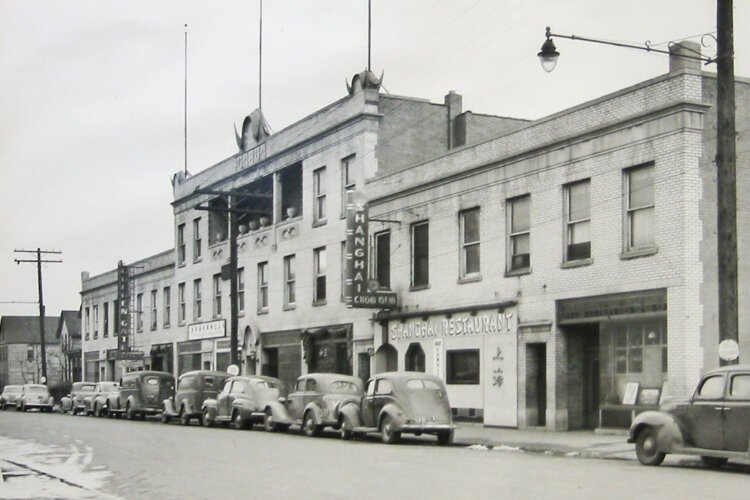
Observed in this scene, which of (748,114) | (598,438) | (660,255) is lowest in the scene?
Result: (598,438)

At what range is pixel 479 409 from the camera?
1192 inches

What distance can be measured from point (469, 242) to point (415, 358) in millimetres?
4863

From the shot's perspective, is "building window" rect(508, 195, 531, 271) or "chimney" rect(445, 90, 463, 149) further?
"chimney" rect(445, 90, 463, 149)

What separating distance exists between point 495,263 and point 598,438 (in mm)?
6887

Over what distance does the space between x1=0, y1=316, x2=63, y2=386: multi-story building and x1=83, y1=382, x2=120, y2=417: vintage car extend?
82175 millimetres

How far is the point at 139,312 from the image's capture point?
62.4 meters

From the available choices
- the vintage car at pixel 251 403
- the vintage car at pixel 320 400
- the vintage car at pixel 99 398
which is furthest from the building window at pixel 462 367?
the vintage car at pixel 99 398

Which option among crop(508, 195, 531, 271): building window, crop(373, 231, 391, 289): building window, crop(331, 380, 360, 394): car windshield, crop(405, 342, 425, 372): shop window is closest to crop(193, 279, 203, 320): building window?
crop(373, 231, 391, 289): building window

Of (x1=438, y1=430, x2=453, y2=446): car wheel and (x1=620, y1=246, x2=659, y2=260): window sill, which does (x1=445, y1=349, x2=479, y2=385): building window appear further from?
(x1=620, y1=246, x2=659, y2=260): window sill

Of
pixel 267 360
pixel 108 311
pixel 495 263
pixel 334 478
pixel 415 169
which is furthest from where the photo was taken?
pixel 108 311

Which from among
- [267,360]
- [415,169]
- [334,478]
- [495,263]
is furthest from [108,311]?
[334,478]

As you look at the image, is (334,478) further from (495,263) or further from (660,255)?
(495,263)

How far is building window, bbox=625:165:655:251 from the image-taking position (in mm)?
24547

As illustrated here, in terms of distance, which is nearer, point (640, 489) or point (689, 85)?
point (640, 489)
